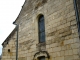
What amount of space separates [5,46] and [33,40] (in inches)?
92.7

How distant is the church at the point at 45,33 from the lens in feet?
22.0

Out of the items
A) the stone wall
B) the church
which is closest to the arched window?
the church

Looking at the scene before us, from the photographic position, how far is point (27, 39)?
31.2ft

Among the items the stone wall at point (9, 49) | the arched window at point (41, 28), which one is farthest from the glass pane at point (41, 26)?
the stone wall at point (9, 49)

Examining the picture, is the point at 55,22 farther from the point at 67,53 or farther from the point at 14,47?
the point at 14,47

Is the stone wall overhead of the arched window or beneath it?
beneath

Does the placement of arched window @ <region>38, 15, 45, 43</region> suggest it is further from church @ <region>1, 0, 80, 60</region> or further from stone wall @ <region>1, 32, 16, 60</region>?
stone wall @ <region>1, 32, 16, 60</region>

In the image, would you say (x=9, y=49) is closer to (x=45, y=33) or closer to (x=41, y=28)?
(x=41, y=28)

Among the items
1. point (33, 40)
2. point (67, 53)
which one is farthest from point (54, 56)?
point (33, 40)

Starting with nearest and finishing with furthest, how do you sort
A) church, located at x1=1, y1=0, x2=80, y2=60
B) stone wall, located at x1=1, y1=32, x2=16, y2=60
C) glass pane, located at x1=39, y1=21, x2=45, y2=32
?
church, located at x1=1, y1=0, x2=80, y2=60
glass pane, located at x1=39, y1=21, x2=45, y2=32
stone wall, located at x1=1, y1=32, x2=16, y2=60

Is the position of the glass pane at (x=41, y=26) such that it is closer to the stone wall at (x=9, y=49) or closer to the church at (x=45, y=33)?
the church at (x=45, y=33)

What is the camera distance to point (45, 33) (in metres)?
8.23

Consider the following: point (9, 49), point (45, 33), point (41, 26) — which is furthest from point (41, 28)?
point (9, 49)

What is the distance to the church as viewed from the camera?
6.70 m
